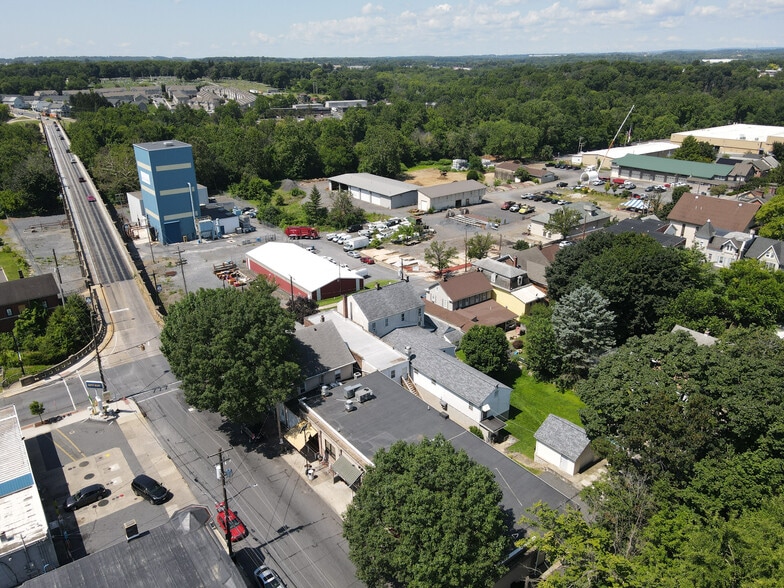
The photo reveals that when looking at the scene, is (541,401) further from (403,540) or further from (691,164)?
(691,164)

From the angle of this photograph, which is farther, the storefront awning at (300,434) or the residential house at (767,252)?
the residential house at (767,252)

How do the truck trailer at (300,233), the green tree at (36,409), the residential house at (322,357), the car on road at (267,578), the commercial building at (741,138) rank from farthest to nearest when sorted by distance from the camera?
the commercial building at (741,138) → the truck trailer at (300,233) → the residential house at (322,357) → the green tree at (36,409) → the car on road at (267,578)

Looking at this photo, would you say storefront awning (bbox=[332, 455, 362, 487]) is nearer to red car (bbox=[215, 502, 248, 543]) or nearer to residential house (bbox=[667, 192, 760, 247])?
red car (bbox=[215, 502, 248, 543])

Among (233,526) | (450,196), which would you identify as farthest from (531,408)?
(450,196)

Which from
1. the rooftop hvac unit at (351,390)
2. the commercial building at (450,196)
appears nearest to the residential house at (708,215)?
the commercial building at (450,196)

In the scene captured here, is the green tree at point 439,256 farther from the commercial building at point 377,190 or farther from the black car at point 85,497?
the black car at point 85,497

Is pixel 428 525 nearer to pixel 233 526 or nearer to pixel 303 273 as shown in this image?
pixel 233 526

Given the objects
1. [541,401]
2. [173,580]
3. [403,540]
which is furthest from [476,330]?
[173,580]
